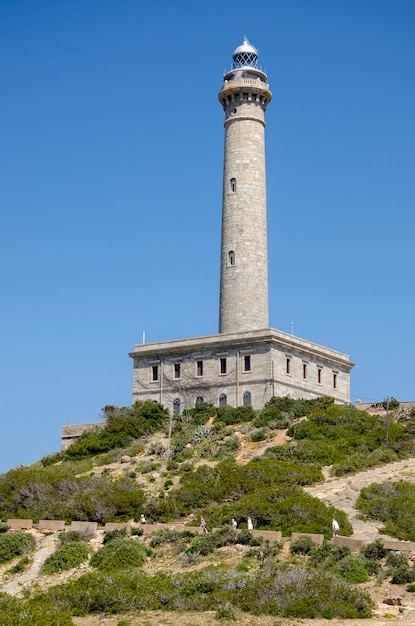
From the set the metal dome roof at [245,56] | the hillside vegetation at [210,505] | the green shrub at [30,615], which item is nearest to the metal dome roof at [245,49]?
the metal dome roof at [245,56]

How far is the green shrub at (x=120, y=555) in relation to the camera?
33.4m

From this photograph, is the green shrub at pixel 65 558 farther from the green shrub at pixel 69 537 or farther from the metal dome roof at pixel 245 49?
the metal dome roof at pixel 245 49

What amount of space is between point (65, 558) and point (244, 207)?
27.7 m

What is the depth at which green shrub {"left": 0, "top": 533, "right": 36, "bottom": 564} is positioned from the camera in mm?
36031

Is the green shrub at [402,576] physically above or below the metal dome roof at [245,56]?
below

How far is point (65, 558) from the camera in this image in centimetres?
3434

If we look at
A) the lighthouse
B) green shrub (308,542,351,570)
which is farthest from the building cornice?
green shrub (308,542,351,570)

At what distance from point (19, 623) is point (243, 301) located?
33.2 meters

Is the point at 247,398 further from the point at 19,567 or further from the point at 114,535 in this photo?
the point at 19,567

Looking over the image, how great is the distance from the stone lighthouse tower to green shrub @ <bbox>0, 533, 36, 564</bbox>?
71.5 ft

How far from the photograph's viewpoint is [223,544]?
34.0 meters

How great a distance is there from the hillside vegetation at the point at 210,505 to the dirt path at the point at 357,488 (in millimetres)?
516

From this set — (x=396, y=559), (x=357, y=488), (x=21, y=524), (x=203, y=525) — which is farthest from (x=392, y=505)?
(x=21, y=524)

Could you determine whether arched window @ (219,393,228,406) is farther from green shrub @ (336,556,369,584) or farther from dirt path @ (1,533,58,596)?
green shrub @ (336,556,369,584)
